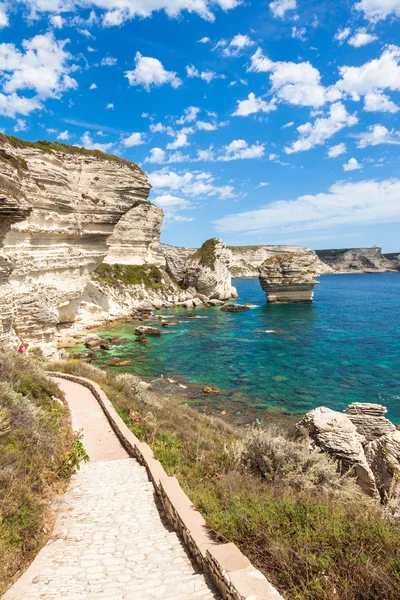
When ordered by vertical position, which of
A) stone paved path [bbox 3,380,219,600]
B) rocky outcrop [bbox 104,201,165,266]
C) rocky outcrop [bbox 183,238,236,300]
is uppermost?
rocky outcrop [bbox 104,201,165,266]

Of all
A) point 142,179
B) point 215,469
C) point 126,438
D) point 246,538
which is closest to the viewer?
point 246,538

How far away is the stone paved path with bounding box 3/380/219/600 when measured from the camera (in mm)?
4184

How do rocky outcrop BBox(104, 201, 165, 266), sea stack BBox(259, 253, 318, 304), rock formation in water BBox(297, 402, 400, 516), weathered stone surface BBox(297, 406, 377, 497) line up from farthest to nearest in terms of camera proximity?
1. sea stack BBox(259, 253, 318, 304)
2. rocky outcrop BBox(104, 201, 165, 266)
3. weathered stone surface BBox(297, 406, 377, 497)
4. rock formation in water BBox(297, 402, 400, 516)

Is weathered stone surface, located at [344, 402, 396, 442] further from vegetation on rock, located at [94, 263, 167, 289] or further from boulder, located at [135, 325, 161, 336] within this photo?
vegetation on rock, located at [94, 263, 167, 289]

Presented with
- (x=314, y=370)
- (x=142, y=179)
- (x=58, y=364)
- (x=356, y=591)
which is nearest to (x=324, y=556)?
(x=356, y=591)

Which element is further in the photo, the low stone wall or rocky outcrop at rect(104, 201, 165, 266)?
rocky outcrop at rect(104, 201, 165, 266)

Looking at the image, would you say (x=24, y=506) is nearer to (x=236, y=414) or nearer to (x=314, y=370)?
(x=236, y=414)

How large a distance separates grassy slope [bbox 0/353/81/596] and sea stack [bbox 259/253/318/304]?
59061 mm

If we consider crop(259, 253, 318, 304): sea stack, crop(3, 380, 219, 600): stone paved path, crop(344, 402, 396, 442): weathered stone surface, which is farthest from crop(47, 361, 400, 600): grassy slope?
crop(259, 253, 318, 304): sea stack

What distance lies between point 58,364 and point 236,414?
428 inches

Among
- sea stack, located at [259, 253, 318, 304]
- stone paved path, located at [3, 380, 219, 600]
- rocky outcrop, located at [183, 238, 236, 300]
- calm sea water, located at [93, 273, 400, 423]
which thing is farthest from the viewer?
rocky outcrop, located at [183, 238, 236, 300]

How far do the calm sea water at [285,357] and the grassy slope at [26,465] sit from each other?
44.2 feet

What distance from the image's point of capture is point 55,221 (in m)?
31.4

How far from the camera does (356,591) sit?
140 inches
